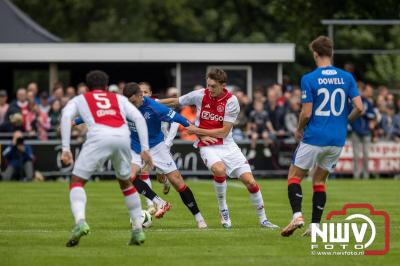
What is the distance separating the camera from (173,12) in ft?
184

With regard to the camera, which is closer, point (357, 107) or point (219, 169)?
point (357, 107)

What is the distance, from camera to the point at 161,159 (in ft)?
51.1

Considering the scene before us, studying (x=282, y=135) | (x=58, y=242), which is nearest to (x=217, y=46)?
(x=282, y=135)

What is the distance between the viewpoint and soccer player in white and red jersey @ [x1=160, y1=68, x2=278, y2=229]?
15.0 m

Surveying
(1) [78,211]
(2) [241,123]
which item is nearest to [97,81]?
(1) [78,211]

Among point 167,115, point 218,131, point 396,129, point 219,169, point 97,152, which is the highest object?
Answer: point 167,115

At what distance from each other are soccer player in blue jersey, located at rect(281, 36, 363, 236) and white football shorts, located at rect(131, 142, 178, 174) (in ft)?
8.43

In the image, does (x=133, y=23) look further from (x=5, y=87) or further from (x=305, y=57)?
(x=5, y=87)

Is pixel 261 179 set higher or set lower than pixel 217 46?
lower

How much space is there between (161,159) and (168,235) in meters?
2.02

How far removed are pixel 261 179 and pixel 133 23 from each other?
32.4 m

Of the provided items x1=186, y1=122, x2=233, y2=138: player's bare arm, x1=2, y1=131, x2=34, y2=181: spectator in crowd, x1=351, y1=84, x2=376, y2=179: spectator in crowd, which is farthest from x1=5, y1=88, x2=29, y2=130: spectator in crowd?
x1=186, y1=122, x2=233, y2=138: player's bare arm

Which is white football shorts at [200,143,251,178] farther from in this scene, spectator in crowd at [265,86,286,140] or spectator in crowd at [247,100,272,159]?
spectator in crowd at [265,86,286,140]

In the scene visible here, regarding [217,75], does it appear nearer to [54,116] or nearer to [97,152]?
[97,152]
